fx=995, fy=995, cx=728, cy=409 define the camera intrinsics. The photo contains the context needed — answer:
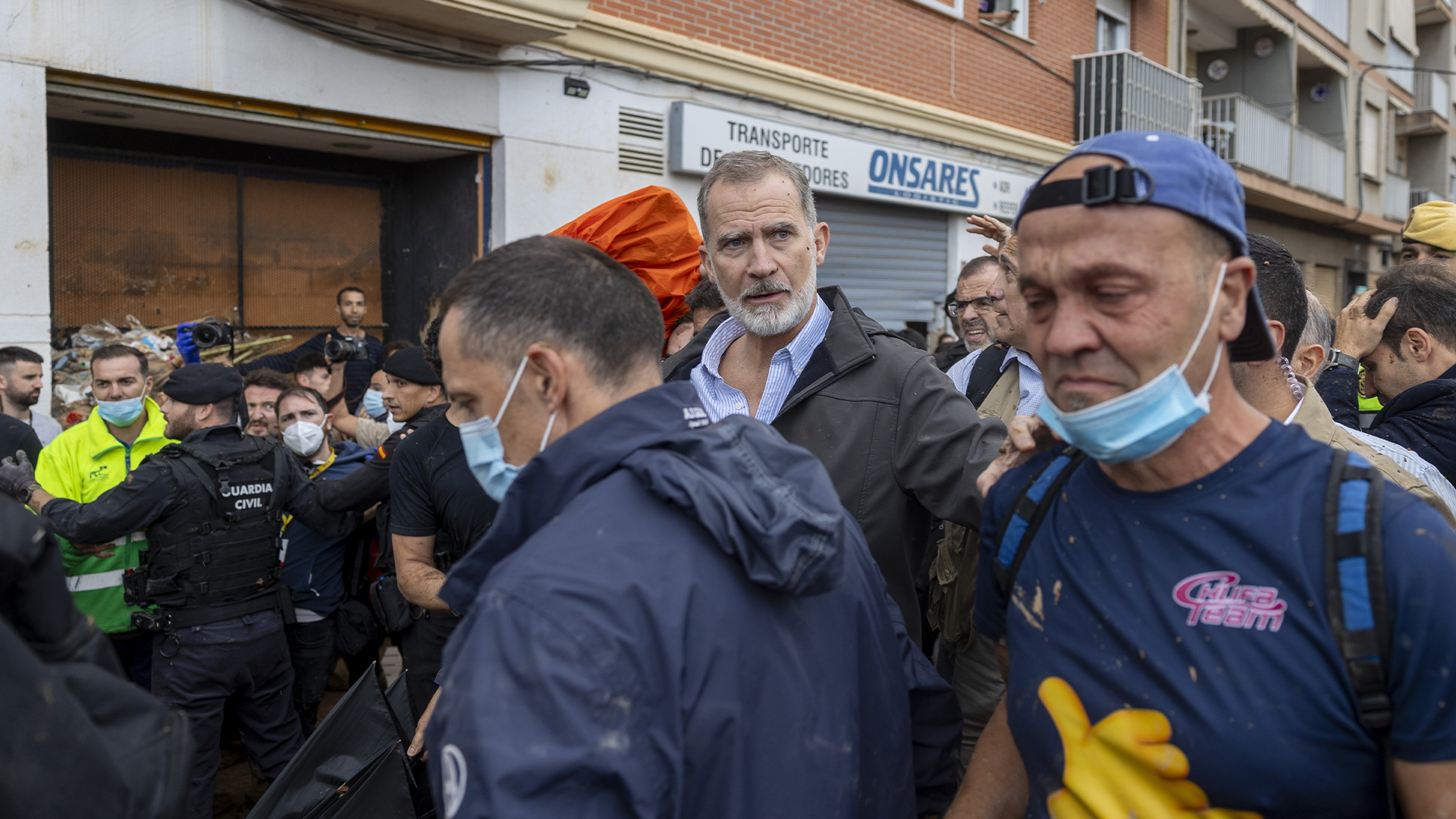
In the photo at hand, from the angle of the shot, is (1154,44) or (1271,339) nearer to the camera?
(1271,339)

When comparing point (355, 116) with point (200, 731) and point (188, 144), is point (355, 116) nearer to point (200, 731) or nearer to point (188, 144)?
point (188, 144)

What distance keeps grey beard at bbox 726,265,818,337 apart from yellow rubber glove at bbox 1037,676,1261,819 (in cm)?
143

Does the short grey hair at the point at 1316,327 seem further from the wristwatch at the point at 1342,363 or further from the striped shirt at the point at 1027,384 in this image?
the wristwatch at the point at 1342,363

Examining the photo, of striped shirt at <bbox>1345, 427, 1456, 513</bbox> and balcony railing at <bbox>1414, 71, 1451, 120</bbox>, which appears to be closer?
striped shirt at <bbox>1345, 427, 1456, 513</bbox>

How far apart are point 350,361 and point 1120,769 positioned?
256 inches

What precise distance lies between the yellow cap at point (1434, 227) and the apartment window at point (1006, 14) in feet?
25.3

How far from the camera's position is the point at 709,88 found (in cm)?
867

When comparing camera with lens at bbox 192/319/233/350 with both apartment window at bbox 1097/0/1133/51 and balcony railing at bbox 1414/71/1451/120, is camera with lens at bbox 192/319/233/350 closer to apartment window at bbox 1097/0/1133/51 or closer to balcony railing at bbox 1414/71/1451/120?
apartment window at bbox 1097/0/1133/51

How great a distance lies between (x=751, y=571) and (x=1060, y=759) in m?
0.55

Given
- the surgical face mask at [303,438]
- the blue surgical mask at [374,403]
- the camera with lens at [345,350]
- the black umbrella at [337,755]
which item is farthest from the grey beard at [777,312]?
the camera with lens at [345,350]

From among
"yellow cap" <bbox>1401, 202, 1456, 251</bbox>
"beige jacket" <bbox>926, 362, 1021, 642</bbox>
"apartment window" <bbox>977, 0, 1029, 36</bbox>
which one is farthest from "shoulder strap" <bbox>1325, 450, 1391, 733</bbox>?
"apartment window" <bbox>977, 0, 1029, 36</bbox>

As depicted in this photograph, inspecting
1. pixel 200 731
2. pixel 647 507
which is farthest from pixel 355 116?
pixel 647 507

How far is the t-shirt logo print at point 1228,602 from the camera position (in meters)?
1.27

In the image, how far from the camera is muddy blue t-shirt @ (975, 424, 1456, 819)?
1.18 metres
